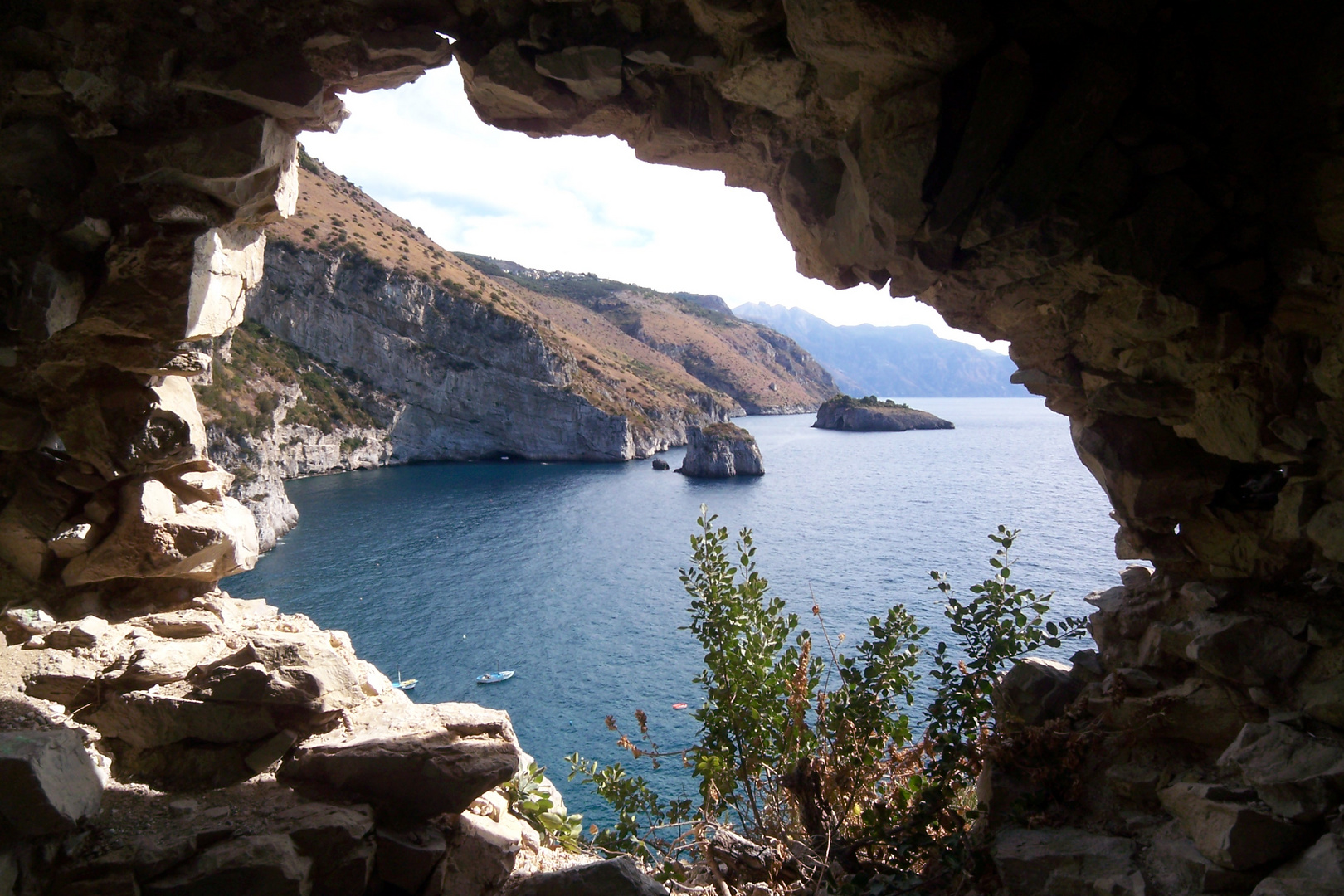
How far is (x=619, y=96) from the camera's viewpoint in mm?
6000

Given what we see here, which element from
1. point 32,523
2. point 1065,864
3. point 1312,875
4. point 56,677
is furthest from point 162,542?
point 1312,875

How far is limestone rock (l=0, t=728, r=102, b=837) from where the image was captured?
428cm

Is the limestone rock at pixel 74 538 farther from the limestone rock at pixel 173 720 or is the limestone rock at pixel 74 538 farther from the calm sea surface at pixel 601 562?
the calm sea surface at pixel 601 562

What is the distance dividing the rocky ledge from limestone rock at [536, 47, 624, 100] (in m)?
5.34

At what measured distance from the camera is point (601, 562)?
46.5 metres

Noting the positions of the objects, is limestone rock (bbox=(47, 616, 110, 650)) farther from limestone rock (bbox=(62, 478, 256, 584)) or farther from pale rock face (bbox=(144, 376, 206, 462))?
pale rock face (bbox=(144, 376, 206, 462))

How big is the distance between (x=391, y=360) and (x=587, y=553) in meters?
54.7

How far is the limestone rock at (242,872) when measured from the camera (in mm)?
4488

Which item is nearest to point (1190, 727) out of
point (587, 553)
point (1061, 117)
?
point (1061, 117)

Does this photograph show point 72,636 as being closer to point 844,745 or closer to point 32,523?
point 32,523

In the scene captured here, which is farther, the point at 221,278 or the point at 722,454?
the point at 722,454

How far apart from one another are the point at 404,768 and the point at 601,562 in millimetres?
41395

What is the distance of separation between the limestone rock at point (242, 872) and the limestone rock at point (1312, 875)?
576 cm

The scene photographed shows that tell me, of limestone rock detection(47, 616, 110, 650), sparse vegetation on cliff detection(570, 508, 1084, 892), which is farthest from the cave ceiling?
sparse vegetation on cliff detection(570, 508, 1084, 892)
